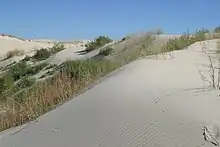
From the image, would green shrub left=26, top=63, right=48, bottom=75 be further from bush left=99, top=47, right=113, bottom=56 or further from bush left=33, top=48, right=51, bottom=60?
A: bush left=33, top=48, right=51, bottom=60

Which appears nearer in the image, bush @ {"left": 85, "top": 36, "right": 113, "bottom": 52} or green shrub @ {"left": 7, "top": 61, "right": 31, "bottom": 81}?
green shrub @ {"left": 7, "top": 61, "right": 31, "bottom": 81}

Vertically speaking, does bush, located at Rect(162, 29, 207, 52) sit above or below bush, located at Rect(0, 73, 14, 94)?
above

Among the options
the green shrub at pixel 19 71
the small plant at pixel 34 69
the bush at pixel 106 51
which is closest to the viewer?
the green shrub at pixel 19 71

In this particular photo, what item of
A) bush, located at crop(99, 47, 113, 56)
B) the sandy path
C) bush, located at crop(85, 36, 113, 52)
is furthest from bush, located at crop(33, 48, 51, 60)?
the sandy path

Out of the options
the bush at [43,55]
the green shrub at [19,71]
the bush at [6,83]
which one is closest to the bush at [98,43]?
the bush at [43,55]

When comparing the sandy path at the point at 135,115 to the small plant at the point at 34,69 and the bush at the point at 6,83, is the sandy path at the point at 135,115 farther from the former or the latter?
the small plant at the point at 34,69

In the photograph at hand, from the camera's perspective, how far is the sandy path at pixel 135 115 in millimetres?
5461

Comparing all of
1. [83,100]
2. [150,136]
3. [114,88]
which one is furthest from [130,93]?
[150,136]

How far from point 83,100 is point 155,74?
1376 millimetres

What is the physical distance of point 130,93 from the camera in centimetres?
685

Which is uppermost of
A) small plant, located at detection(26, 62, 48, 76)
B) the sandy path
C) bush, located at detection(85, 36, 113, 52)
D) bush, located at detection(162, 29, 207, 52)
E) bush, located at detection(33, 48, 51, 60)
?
the sandy path

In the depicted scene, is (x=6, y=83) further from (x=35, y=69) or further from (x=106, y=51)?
(x=106, y=51)

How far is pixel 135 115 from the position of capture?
6059 mm

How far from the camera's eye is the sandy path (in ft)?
17.9
